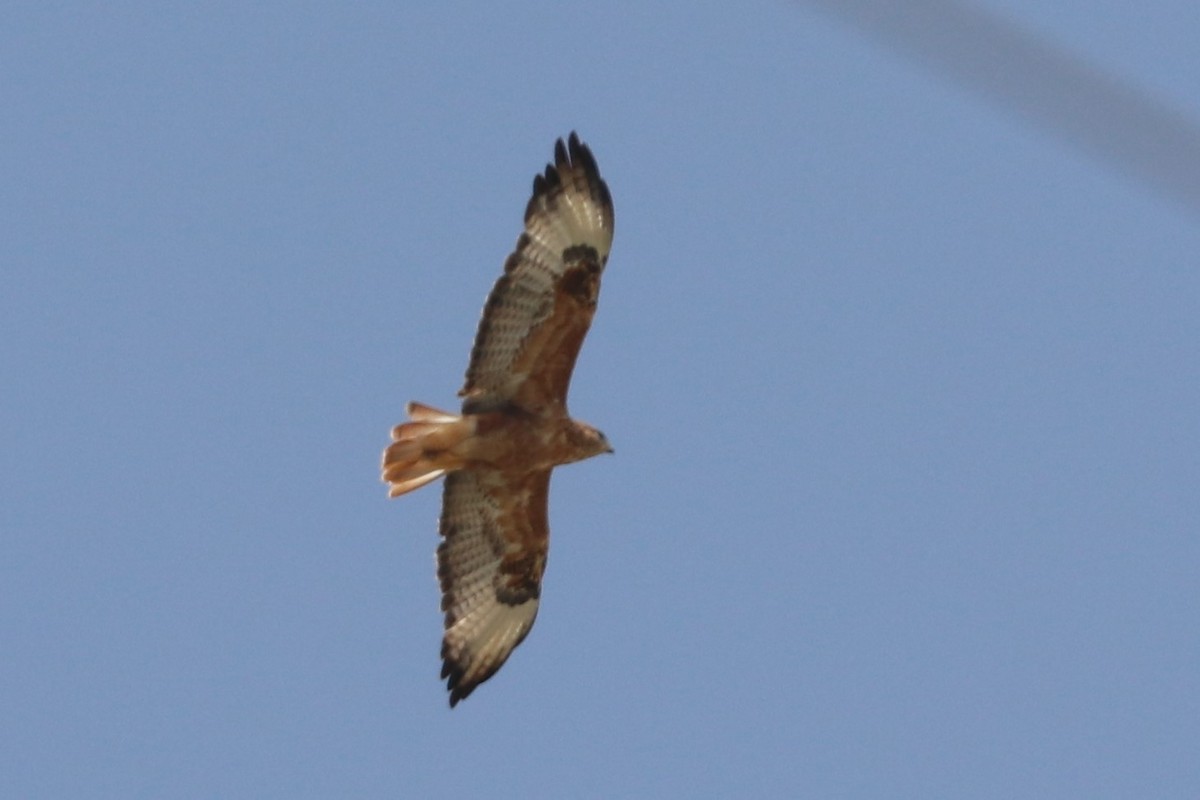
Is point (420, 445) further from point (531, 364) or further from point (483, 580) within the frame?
point (483, 580)

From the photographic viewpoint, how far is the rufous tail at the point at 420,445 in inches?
511

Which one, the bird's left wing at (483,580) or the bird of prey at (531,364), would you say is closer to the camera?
the bird of prey at (531,364)

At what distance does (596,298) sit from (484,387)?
82 centimetres

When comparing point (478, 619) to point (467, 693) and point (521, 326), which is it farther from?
point (521, 326)

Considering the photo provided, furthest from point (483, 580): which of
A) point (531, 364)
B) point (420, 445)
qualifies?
point (531, 364)

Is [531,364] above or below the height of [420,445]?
above

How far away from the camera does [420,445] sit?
13.0 metres

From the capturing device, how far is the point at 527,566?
13906 millimetres

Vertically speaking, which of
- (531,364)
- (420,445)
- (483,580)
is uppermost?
(531,364)

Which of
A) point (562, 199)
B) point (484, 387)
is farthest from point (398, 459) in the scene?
point (562, 199)

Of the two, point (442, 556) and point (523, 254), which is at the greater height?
point (523, 254)

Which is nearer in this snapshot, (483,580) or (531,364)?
(531,364)

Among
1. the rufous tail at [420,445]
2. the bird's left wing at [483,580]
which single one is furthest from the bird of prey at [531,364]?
the bird's left wing at [483,580]

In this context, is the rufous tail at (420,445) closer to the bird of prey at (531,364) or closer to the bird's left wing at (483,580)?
the bird of prey at (531,364)
